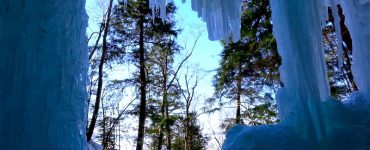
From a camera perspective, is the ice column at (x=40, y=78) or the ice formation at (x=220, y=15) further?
the ice formation at (x=220, y=15)

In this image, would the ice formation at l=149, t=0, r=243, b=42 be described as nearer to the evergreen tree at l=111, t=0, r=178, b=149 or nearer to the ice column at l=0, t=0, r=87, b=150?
the ice column at l=0, t=0, r=87, b=150

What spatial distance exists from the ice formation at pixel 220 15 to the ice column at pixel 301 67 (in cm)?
132

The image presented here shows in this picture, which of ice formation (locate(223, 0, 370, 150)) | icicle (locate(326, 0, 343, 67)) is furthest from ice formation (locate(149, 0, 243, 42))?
ice formation (locate(223, 0, 370, 150))

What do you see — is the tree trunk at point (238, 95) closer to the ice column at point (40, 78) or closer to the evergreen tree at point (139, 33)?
the evergreen tree at point (139, 33)

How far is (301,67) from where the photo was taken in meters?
2.56

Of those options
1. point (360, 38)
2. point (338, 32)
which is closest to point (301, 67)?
point (360, 38)

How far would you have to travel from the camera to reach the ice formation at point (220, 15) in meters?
4.19

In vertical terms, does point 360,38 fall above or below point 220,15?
below

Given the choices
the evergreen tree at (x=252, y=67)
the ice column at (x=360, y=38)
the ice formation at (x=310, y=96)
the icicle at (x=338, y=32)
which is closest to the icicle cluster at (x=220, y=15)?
the icicle at (x=338, y=32)

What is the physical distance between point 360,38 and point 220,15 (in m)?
1.94

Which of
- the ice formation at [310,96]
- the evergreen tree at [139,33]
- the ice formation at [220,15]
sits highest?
the evergreen tree at [139,33]

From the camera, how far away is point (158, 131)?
47.6ft

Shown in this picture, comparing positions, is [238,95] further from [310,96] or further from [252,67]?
[310,96]

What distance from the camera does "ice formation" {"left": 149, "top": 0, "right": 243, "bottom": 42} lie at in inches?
165
